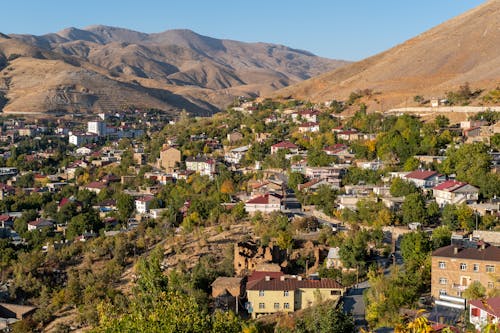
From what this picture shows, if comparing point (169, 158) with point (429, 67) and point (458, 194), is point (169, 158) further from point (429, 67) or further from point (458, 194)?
point (429, 67)

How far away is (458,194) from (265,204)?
8.27 m

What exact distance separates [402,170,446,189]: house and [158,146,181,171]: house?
18.3 m

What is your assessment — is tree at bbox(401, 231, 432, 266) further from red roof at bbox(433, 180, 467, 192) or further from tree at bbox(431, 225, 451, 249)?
red roof at bbox(433, 180, 467, 192)

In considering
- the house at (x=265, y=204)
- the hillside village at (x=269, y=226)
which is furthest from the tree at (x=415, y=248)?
the house at (x=265, y=204)

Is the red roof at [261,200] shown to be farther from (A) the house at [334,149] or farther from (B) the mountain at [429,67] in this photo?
(B) the mountain at [429,67]

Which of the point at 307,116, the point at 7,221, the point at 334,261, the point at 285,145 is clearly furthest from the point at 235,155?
the point at 334,261

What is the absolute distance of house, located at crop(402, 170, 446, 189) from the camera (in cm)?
2866

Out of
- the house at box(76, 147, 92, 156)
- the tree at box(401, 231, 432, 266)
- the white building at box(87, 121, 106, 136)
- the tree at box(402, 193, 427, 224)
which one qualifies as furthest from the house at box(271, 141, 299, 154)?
the white building at box(87, 121, 106, 136)

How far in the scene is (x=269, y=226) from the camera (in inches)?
1004

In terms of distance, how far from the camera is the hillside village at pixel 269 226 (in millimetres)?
17828

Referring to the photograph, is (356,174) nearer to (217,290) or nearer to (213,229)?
(213,229)

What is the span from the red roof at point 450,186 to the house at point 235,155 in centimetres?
1625

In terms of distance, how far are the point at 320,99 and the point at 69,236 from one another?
121 feet

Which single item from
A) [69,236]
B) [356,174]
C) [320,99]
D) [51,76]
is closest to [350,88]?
[320,99]
